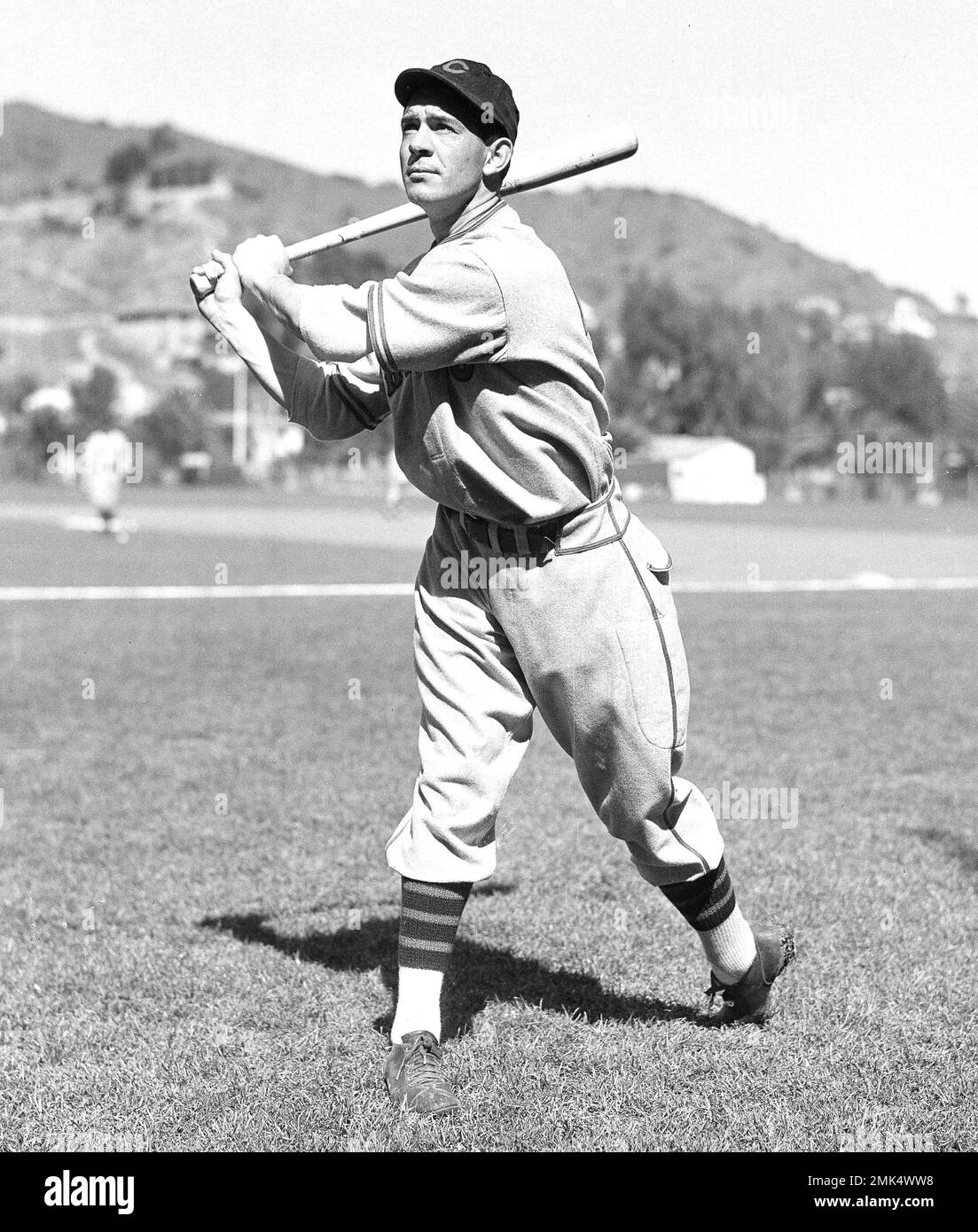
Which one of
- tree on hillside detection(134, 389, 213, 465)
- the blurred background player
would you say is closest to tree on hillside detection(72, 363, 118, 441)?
tree on hillside detection(134, 389, 213, 465)

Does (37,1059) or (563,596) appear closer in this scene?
(563,596)

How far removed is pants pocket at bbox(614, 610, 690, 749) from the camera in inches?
137

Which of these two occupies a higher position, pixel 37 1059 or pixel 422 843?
pixel 422 843

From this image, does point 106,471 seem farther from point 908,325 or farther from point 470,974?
point 908,325

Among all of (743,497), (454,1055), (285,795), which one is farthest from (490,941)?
(743,497)

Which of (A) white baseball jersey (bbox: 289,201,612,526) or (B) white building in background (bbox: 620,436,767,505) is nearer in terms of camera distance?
(A) white baseball jersey (bbox: 289,201,612,526)

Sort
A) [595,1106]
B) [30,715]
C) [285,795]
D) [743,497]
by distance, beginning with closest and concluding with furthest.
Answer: [595,1106] → [285,795] → [30,715] → [743,497]

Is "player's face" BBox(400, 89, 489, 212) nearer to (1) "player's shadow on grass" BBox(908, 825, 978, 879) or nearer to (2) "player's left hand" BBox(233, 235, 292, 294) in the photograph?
(2) "player's left hand" BBox(233, 235, 292, 294)

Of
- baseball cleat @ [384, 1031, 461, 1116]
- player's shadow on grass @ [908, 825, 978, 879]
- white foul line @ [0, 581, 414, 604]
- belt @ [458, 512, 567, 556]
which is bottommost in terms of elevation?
white foul line @ [0, 581, 414, 604]

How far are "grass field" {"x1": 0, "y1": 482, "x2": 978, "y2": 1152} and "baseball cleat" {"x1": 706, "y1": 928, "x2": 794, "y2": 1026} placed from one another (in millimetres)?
65

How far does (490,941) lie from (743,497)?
65.1m

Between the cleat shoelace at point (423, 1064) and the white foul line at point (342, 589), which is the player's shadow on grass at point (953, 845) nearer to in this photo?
the cleat shoelace at point (423, 1064)
